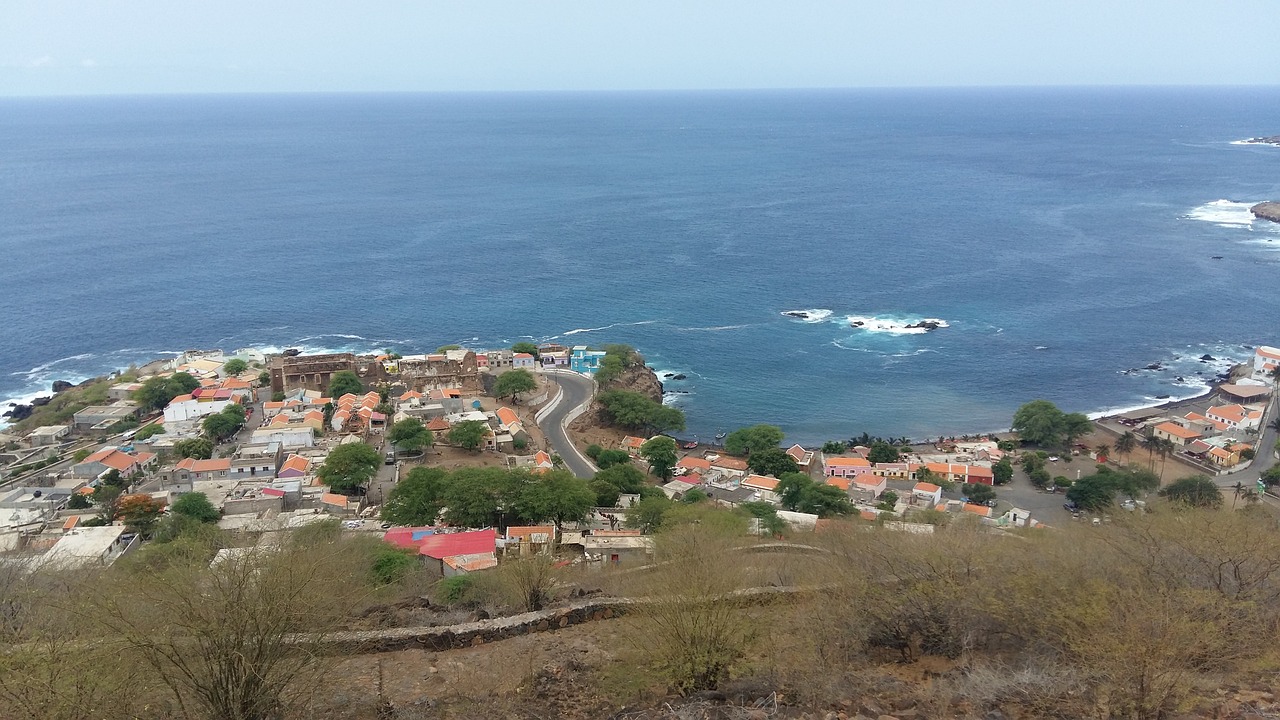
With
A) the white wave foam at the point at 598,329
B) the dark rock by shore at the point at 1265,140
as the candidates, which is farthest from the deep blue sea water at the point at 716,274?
the dark rock by shore at the point at 1265,140

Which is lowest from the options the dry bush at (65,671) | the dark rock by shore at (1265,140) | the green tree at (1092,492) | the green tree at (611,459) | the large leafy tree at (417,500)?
the green tree at (1092,492)

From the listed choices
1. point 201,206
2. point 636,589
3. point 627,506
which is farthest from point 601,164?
point 636,589

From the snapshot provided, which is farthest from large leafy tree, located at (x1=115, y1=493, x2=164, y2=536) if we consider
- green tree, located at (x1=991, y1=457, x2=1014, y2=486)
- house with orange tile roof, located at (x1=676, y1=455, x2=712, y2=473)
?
green tree, located at (x1=991, y1=457, x2=1014, y2=486)

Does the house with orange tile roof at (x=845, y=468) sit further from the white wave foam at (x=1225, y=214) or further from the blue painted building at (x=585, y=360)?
the white wave foam at (x=1225, y=214)

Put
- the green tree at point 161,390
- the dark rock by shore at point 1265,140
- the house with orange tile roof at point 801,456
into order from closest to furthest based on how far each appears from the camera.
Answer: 1. the house with orange tile roof at point 801,456
2. the green tree at point 161,390
3. the dark rock by shore at point 1265,140

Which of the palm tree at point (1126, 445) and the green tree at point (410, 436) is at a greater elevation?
the green tree at point (410, 436)

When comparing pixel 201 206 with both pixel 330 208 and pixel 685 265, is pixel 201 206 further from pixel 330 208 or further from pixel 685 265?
pixel 685 265

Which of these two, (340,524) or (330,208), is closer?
(340,524)

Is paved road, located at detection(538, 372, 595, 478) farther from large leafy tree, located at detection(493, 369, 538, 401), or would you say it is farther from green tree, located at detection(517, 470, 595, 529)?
green tree, located at detection(517, 470, 595, 529)

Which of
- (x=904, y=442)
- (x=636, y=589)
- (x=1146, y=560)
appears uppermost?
(x=1146, y=560)
